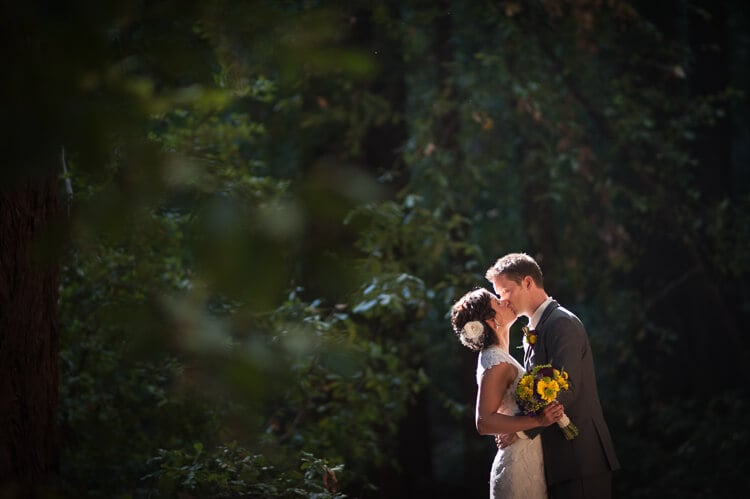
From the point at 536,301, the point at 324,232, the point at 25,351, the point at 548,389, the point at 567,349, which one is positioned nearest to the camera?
the point at 324,232

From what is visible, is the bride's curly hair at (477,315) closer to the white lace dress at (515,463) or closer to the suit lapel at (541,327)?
the white lace dress at (515,463)

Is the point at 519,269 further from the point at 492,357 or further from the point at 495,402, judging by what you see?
the point at 495,402

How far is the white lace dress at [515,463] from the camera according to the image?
4.63 meters

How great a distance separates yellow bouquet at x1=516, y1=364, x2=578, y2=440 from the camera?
4.23m

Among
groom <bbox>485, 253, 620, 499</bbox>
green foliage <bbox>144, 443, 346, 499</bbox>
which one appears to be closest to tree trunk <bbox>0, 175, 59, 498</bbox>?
green foliage <bbox>144, 443, 346, 499</bbox>

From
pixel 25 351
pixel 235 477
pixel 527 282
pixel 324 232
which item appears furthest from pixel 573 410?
pixel 324 232

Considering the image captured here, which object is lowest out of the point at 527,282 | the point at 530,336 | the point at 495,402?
the point at 495,402

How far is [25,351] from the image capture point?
3.73 m

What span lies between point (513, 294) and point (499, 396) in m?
0.56

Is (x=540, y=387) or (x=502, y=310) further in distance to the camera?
(x=502, y=310)

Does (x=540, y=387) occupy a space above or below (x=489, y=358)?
below

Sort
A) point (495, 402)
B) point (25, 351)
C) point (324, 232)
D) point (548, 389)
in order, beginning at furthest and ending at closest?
point (495, 402) → point (548, 389) → point (25, 351) → point (324, 232)

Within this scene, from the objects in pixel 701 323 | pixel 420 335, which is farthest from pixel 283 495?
pixel 701 323

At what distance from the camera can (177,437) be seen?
6.40 meters
